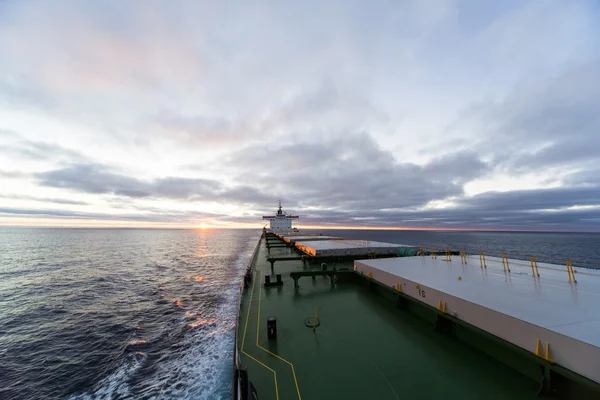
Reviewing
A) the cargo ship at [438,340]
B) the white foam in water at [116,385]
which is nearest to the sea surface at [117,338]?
the white foam in water at [116,385]

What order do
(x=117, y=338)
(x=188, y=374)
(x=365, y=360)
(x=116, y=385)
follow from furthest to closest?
1. (x=117, y=338)
2. (x=188, y=374)
3. (x=116, y=385)
4. (x=365, y=360)

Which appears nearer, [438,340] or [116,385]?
[438,340]

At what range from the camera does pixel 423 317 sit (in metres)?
11.6

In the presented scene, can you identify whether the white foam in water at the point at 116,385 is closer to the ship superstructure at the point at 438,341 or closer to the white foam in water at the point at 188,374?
the white foam in water at the point at 188,374

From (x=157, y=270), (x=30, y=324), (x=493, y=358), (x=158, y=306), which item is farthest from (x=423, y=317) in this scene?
(x=157, y=270)

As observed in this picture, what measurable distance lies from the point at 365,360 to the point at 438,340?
11.2 ft

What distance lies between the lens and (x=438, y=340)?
9.66m

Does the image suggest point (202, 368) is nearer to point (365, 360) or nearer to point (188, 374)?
point (188, 374)

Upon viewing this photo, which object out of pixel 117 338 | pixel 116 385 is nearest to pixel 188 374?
pixel 116 385

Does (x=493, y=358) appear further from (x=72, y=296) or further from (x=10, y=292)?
(x=10, y=292)

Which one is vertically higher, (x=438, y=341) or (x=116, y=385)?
(x=438, y=341)

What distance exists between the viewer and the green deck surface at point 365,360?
23.3ft

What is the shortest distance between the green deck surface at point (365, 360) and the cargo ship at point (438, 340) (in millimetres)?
36

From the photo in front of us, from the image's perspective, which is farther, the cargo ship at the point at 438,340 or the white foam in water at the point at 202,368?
the white foam in water at the point at 202,368
